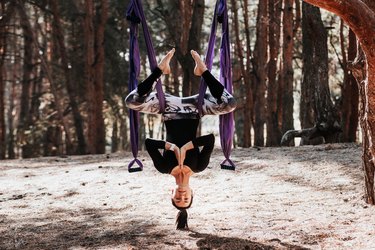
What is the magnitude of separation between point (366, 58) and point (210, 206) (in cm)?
255

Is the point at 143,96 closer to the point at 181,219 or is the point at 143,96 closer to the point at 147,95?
the point at 147,95

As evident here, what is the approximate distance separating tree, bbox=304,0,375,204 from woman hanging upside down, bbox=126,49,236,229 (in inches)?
49.3

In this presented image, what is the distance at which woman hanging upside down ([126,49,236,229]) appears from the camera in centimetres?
505

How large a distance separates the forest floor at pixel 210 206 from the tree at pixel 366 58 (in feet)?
1.55

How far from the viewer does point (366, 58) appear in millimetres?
4953

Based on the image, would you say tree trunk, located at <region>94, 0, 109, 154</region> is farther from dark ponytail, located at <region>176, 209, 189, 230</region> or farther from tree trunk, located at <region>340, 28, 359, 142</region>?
dark ponytail, located at <region>176, 209, 189, 230</region>

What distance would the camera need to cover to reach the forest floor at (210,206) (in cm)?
476

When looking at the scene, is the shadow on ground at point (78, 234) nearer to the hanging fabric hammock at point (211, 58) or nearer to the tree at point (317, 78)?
the hanging fabric hammock at point (211, 58)

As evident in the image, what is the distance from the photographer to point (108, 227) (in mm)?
5453

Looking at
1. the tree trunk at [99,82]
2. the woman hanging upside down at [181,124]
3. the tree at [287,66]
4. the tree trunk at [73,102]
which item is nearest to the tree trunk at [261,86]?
the tree at [287,66]

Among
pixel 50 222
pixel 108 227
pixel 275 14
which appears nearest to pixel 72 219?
pixel 50 222


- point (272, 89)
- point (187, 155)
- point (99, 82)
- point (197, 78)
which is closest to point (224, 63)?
point (187, 155)

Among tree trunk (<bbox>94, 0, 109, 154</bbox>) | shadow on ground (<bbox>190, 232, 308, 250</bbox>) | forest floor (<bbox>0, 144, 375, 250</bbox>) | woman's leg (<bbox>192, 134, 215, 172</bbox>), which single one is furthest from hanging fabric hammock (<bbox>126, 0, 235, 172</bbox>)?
tree trunk (<bbox>94, 0, 109, 154</bbox>)

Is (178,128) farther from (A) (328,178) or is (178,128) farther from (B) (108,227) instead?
(A) (328,178)
